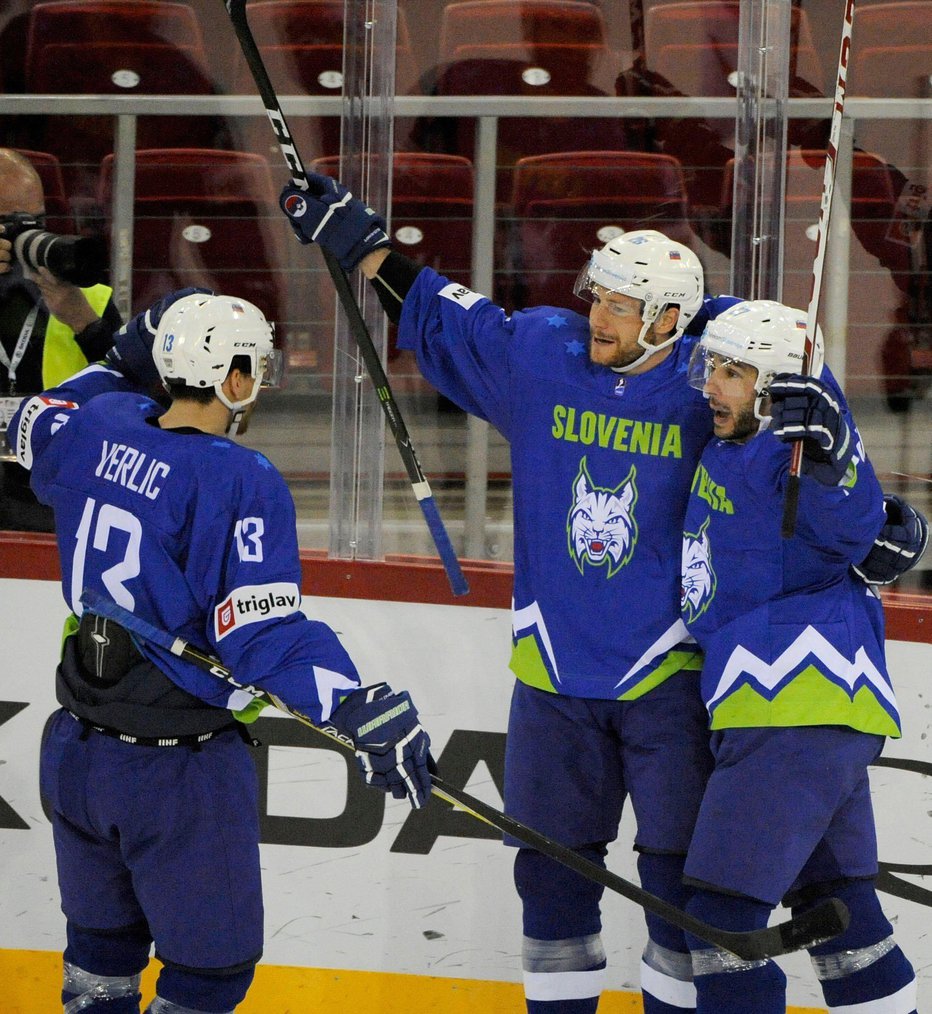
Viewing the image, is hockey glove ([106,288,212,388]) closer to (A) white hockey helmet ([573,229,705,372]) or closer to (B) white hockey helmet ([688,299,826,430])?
(A) white hockey helmet ([573,229,705,372])

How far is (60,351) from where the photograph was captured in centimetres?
292

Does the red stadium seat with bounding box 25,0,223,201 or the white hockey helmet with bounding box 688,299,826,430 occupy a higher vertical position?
the red stadium seat with bounding box 25,0,223,201

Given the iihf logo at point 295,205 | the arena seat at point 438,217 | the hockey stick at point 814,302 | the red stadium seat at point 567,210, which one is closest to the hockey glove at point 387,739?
the hockey stick at point 814,302

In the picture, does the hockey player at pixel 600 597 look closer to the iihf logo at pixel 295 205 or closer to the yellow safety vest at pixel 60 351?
the iihf logo at pixel 295 205

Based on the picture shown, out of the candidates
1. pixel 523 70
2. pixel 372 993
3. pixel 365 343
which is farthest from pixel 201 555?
pixel 523 70

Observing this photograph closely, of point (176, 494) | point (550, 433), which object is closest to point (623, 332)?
point (550, 433)

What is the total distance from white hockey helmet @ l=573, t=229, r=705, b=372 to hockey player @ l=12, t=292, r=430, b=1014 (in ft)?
1.91

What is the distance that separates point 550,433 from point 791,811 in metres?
0.71

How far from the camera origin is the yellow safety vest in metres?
2.91

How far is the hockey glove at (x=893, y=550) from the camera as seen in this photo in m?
2.33

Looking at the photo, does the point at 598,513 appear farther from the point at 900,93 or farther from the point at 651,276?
the point at 900,93

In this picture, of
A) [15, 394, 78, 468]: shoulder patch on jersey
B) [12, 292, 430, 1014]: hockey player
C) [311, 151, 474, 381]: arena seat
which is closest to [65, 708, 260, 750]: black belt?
[12, 292, 430, 1014]: hockey player

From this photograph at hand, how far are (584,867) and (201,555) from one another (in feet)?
2.43

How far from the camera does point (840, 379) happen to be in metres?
2.83
